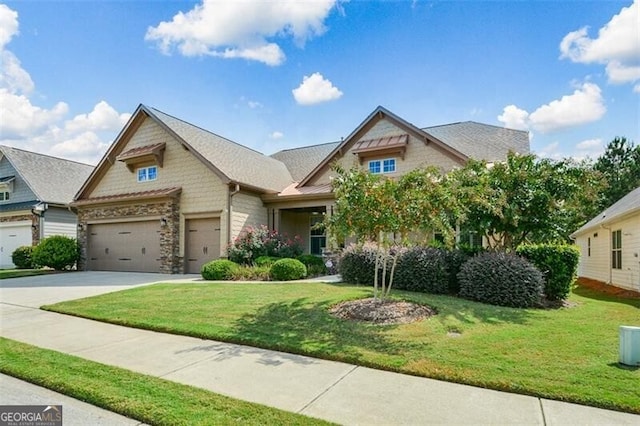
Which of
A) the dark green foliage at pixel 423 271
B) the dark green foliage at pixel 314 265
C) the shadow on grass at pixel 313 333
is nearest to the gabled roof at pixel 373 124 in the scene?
the dark green foliage at pixel 314 265

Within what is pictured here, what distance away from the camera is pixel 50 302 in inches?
377

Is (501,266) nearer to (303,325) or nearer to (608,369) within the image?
(608,369)

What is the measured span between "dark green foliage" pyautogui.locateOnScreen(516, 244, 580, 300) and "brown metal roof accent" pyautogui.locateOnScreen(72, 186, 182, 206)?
14052 millimetres

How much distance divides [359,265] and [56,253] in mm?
15987

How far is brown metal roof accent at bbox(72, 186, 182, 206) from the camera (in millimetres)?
16561

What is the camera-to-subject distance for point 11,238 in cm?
2298

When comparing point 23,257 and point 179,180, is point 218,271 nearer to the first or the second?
point 179,180

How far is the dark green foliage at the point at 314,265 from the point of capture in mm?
13966

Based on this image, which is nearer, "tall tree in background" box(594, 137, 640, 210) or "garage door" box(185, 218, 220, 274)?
"garage door" box(185, 218, 220, 274)

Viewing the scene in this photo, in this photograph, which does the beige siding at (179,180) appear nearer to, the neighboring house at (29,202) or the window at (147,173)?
the window at (147,173)

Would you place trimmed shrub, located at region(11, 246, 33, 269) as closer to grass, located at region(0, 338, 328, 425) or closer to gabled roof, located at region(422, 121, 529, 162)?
grass, located at region(0, 338, 328, 425)

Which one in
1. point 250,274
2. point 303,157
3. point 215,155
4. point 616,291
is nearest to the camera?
point 616,291

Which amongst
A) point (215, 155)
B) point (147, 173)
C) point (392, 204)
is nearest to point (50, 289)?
point (147, 173)

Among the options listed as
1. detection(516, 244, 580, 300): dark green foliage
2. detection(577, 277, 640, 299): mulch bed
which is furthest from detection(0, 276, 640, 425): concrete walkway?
detection(577, 277, 640, 299): mulch bed
